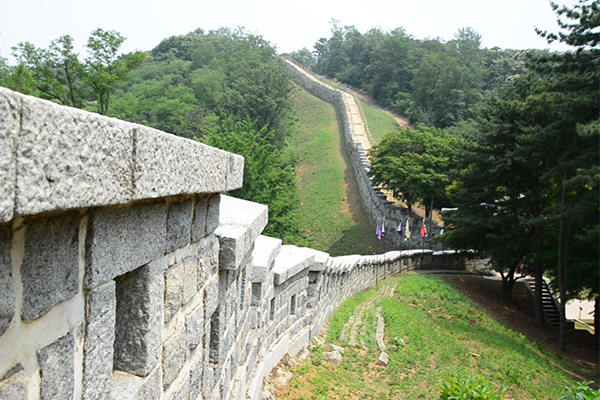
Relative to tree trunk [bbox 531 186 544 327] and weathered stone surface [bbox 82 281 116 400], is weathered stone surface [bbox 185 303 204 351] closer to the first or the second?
weathered stone surface [bbox 82 281 116 400]

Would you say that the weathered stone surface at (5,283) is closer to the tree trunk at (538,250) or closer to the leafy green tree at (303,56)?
the tree trunk at (538,250)

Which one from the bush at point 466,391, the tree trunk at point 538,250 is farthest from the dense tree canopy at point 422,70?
the bush at point 466,391

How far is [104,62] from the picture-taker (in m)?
22.0

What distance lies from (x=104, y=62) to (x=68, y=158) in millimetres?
22734

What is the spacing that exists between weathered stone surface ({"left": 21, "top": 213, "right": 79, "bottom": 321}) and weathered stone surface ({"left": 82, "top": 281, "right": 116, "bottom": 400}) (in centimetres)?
15

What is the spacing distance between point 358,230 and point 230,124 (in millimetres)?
8635

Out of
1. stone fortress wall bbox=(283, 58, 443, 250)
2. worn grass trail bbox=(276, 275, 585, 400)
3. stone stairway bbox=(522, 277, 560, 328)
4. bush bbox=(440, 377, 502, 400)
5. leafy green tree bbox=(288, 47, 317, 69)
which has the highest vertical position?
leafy green tree bbox=(288, 47, 317, 69)

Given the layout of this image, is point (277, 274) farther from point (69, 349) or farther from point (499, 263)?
point (499, 263)

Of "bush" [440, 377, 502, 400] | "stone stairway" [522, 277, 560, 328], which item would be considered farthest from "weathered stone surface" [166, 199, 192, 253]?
"stone stairway" [522, 277, 560, 328]

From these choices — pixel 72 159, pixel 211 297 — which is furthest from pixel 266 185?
pixel 72 159

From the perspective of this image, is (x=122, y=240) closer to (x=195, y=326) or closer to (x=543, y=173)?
(x=195, y=326)

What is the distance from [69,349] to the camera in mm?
1475

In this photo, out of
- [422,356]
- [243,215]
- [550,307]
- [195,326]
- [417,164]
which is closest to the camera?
[195,326]

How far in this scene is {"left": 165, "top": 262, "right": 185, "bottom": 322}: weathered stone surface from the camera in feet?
7.55
